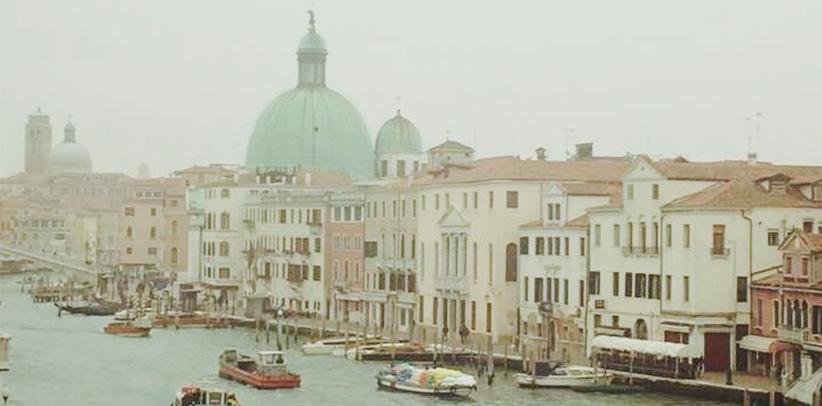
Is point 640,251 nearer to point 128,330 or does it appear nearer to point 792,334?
point 792,334

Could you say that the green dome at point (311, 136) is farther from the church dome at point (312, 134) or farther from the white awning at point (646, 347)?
the white awning at point (646, 347)

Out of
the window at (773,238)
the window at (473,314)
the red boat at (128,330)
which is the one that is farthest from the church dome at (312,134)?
the window at (773,238)

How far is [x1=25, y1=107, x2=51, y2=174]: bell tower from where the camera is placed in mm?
183250

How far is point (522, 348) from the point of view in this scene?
48.0m

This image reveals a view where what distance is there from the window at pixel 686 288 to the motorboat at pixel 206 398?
1132cm

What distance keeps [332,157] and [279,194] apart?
12.1 metres

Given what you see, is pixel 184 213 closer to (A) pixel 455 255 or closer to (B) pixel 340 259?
(B) pixel 340 259

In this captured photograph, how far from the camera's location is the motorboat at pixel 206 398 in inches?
1496

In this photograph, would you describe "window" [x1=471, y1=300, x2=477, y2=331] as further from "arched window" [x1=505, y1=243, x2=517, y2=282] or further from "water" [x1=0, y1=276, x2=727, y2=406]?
"water" [x1=0, y1=276, x2=727, y2=406]

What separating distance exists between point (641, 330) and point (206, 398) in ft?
41.1

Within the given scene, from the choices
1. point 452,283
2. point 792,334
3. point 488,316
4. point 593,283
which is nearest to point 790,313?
point 792,334

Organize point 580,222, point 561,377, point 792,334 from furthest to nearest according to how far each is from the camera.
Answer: point 580,222
point 561,377
point 792,334

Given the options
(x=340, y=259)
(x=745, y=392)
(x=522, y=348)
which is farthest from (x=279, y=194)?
(x=745, y=392)

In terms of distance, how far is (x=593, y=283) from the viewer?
4878 centimetres
